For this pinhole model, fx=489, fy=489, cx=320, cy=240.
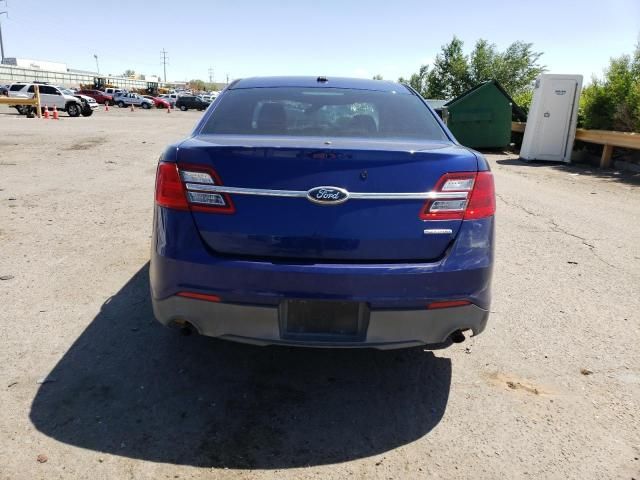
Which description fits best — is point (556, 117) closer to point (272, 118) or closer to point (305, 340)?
point (272, 118)

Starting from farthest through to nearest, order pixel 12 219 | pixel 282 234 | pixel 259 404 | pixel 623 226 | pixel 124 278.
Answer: pixel 623 226 → pixel 12 219 → pixel 124 278 → pixel 259 404 → pixel 282 234

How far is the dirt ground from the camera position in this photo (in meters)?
2.17

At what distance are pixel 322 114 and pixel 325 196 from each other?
1111 millimetres

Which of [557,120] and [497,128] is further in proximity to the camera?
[497,128]

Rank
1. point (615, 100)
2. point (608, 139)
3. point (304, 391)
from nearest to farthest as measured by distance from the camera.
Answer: point (304, 391) → point (608, 139) → point (615, 100)

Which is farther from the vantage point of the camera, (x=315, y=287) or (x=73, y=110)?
(x=73, y=110)

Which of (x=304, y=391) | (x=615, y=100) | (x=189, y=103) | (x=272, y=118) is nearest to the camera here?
(x=304, y=391)

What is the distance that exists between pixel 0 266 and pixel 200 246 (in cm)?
311

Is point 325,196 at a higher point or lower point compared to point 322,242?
higher

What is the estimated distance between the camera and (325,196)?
85.0 inches

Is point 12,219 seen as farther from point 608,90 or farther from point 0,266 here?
point 608,90

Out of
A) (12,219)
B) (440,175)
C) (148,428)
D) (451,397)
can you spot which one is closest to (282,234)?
(440,175)

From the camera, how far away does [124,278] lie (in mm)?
4168

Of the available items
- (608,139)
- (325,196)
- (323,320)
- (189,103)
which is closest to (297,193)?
(325,196)
